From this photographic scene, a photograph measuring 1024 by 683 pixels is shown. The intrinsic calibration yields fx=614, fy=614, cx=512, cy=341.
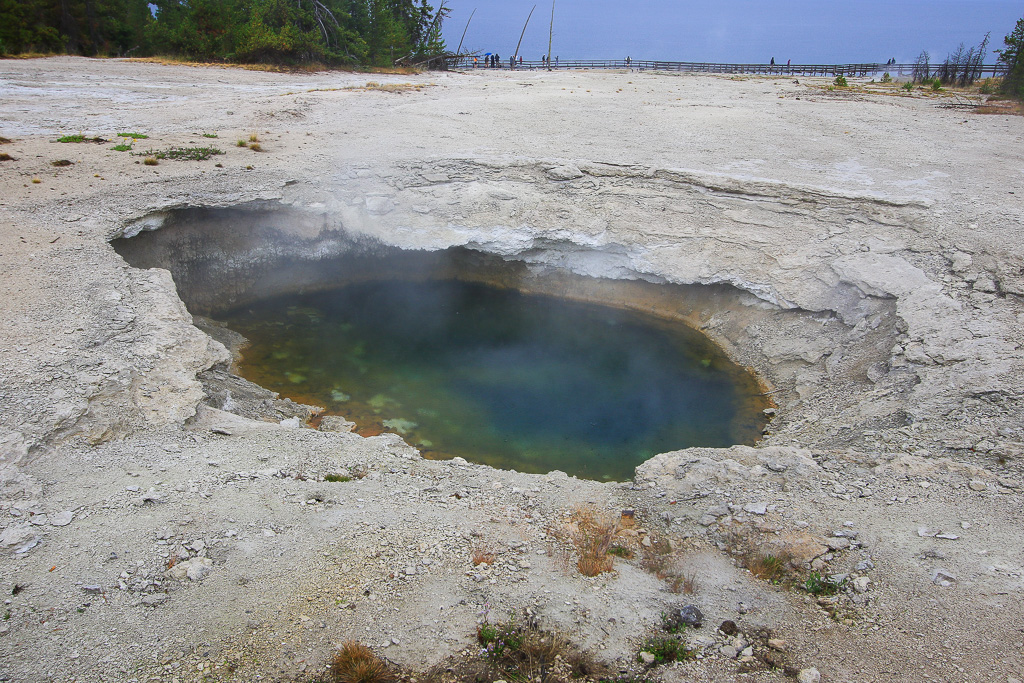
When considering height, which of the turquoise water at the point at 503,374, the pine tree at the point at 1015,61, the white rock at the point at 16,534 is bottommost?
the turquoise water at the point at 503,374

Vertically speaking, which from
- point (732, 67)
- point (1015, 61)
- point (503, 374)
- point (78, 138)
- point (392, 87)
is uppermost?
point (732, 67)

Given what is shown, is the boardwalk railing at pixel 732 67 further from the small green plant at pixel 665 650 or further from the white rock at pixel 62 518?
the small green plant at pixel 665 650

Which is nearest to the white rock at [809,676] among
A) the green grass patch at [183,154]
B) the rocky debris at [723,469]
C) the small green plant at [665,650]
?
the small green plant at [665,650]

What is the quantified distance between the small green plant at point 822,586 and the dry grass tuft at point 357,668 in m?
3.40

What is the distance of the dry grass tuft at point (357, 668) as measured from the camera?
4.15 metres

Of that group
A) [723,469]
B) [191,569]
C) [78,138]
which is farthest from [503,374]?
[78,138]

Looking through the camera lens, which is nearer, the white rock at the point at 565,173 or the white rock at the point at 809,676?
the white rock at the point at 809,676

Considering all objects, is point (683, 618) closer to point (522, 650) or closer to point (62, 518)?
point (522, 650)

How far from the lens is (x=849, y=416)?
842 centimetres

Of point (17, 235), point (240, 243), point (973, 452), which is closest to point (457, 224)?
point (240, 243)

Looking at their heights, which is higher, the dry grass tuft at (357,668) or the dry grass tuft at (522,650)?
the dry grass tuft at (357,668)

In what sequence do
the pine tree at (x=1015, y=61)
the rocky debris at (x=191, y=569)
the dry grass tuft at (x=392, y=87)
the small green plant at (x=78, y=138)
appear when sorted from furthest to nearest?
the pine tree at (x=1015, y=61)
the dry grass tuft at (x=392, y=87)
the small green plant at (x=78, y=138)
the rocky debris at (x=191, y=569)

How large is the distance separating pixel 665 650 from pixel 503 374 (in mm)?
7307

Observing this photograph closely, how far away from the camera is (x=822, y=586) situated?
504 centimetres
